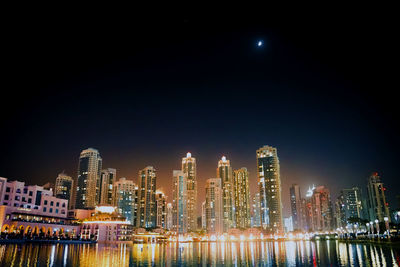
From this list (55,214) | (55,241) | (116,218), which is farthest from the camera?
(116,218)

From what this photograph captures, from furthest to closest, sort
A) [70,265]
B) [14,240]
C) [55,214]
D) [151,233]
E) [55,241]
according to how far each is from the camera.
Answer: [151,233], [55,214], [55,241], [14,240], [70,265]

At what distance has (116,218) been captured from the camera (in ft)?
365

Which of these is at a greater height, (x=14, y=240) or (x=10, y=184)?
(x=10, y=184)

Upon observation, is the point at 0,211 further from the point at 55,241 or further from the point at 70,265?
the point at 70,265

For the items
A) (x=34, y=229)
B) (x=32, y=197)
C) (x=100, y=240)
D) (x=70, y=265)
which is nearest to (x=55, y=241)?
(x=34, y=229)

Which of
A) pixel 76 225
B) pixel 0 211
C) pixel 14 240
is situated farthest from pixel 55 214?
pixel 14 240

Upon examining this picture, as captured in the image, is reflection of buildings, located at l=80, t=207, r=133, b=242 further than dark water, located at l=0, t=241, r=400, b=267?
Yes

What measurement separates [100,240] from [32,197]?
28832 mm

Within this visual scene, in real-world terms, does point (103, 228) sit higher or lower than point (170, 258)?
higher

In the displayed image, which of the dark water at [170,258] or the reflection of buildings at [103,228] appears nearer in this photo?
the dark water at [170,258]

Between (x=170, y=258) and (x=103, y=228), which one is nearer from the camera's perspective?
(x=170, y=258)

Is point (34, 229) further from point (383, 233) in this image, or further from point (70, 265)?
point (383, 233)

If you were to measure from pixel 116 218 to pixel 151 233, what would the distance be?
81.7 m

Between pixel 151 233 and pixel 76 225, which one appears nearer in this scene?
pixel 76 225
